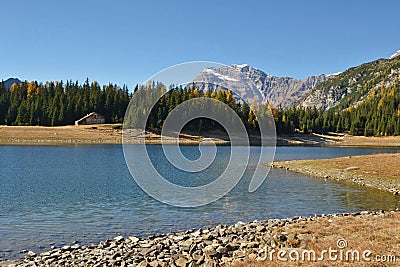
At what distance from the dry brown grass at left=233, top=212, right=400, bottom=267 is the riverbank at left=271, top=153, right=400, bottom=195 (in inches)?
702

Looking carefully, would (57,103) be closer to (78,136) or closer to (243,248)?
(78,136)

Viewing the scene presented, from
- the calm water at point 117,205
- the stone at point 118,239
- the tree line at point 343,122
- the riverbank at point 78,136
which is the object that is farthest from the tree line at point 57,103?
the stone at point 118,239

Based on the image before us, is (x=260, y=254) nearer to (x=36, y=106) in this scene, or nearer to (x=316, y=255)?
(x=316, y=255)

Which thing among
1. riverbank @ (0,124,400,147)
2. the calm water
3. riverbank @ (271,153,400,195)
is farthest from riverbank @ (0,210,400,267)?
riverbank @ (0,124,400,147)

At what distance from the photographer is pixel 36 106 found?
444 ft

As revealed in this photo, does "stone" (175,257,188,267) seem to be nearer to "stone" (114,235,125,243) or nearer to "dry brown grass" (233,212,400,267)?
"dry brown grass" (233,212,400,267)

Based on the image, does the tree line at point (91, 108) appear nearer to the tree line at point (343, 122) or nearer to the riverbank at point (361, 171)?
the tree line at point (343, 122)

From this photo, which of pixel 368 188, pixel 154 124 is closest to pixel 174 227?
pixel 368 188

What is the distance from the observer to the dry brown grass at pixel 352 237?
10.9m

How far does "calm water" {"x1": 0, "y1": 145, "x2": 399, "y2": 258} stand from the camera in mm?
19391

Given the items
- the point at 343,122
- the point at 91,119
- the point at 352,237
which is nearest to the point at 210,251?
the point at 352,237

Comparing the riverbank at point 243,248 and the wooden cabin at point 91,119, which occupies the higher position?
the wooden cabin at point 91,119

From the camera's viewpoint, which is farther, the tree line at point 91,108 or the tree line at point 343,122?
the tree line at point 343,122

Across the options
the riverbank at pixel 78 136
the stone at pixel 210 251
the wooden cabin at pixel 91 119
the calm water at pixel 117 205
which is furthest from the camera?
the wooden cabin at pixel 91 119
